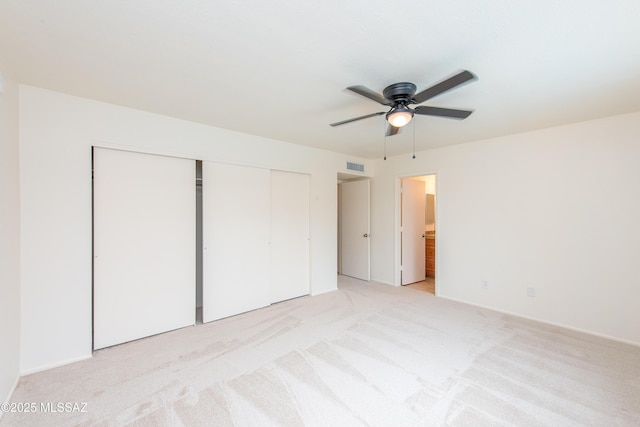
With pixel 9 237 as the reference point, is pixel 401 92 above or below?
above

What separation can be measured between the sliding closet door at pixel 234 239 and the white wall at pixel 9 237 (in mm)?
1490

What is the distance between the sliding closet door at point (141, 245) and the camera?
2607 mm

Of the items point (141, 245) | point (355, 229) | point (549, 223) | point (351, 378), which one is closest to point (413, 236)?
point (355, 229)

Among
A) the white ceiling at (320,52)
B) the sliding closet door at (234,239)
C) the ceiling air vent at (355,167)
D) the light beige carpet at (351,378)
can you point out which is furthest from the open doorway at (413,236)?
the sliding closet door at (234,239)

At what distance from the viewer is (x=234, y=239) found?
3477mm

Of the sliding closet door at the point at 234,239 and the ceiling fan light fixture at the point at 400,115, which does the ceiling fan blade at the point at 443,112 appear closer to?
the ceiling fan light fixture at the point at 400,115

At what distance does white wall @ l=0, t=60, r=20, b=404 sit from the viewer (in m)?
1.83

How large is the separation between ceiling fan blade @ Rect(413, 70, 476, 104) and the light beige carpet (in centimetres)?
212

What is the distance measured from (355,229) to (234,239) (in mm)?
2687

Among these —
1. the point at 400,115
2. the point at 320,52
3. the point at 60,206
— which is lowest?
the point at 60,206

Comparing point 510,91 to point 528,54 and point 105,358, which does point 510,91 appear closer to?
point 528,54

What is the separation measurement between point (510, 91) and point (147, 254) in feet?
12.5

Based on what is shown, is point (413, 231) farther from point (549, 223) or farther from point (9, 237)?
point (9, 237)

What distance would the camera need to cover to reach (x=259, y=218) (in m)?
3.70
